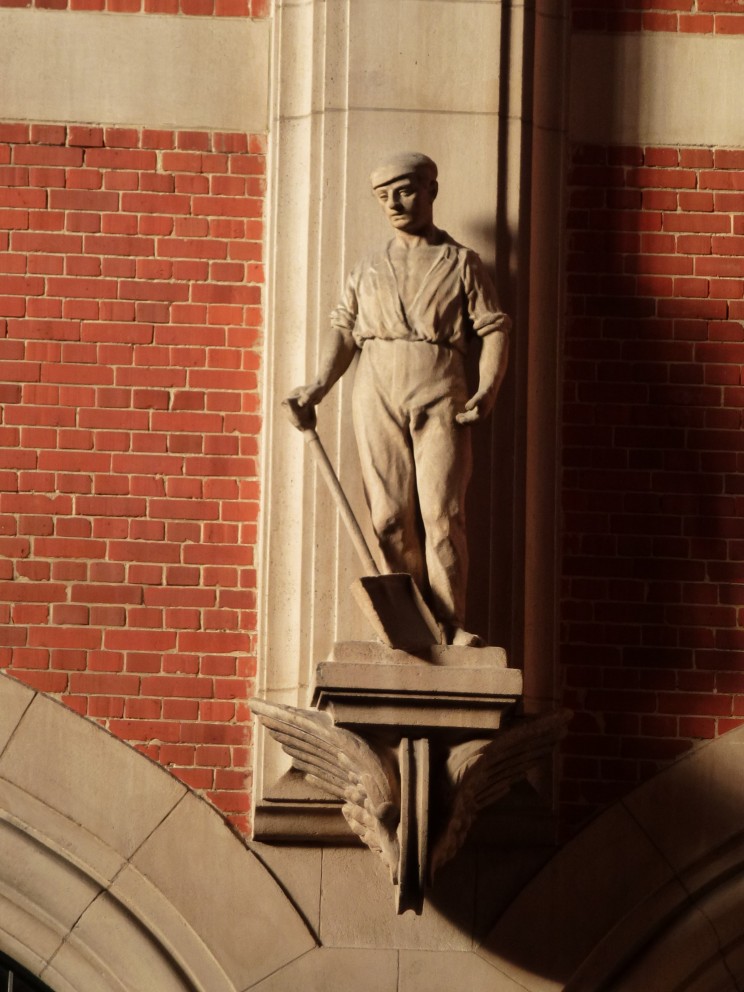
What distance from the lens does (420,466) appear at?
7.18 metres

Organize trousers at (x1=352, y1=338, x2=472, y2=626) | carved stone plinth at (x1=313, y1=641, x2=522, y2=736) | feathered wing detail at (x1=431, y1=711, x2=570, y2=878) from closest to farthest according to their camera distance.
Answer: carved stone plinth at (x1=313, y1=641, x2=522, y2=736) → feathered wing detail at (x1=431, y1=711, x2=570, y2=878) → trousers at (x1=352, y1=338, x2=472, y2=626)

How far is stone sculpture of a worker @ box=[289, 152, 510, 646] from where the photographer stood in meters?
7.17

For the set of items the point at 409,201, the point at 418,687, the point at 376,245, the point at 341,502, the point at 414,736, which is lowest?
the point at 414,736

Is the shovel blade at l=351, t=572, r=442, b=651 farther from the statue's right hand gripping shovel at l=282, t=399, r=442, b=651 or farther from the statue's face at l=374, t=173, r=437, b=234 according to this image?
the statue's face at l=374, t=173, r=437, b=234

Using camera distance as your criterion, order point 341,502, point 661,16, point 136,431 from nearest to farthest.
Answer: point 341,502, point 136,431, point 661,16

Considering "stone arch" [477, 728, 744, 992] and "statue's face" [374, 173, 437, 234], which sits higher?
"statue's face" [374, 173, 437, 234]

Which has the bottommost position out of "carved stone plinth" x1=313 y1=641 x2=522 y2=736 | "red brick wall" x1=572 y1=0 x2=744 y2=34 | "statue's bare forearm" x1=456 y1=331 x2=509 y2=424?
"carved stone plinth" x1=313 y1=641 x2=522 y2=736

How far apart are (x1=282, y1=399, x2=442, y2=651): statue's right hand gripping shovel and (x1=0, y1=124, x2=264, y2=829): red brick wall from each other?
2.31ft

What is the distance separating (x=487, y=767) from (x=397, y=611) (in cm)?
58

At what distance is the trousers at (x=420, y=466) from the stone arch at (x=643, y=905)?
99 centimetres

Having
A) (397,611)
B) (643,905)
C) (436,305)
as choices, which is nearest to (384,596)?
(397,611)

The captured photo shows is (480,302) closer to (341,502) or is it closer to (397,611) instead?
(341,502)

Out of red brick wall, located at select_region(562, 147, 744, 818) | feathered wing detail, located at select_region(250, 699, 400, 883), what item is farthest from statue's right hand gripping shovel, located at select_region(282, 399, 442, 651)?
red brick wall, located at select_region(562, 147, 744, 818)

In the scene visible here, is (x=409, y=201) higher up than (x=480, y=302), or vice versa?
(x=409, y=201)
